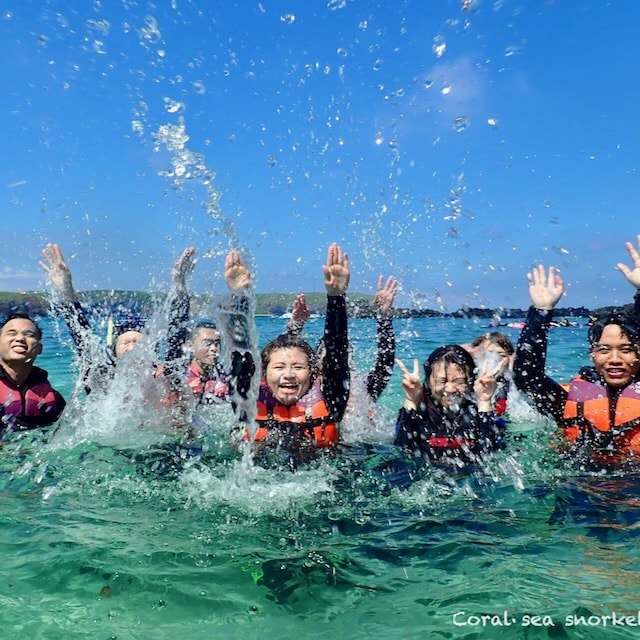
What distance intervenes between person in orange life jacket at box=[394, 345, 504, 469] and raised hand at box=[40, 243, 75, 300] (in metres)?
4.19

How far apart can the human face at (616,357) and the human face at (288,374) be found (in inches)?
112

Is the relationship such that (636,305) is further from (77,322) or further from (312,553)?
(77,322)

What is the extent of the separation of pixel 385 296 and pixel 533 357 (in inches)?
79.0

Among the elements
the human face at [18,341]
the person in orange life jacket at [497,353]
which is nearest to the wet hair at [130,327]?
the human face at [18,341]

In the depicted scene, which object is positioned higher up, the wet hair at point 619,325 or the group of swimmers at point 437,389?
the wet hair at point 619,325

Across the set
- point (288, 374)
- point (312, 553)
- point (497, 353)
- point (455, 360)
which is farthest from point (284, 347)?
point (497, 353)

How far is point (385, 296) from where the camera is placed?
6961mm

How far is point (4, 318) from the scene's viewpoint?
279 inches

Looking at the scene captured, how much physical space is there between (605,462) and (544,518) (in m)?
1.51

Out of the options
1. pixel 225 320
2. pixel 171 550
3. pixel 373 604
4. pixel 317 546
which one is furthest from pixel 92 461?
pixel 373 604

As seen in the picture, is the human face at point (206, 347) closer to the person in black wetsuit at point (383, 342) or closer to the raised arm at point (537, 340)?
the person in black wetsuit at point (383, 342)

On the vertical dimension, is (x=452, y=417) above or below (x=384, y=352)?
below

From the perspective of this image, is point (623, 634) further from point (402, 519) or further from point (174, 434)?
point (174, 434)

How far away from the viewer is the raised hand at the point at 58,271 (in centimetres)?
723
